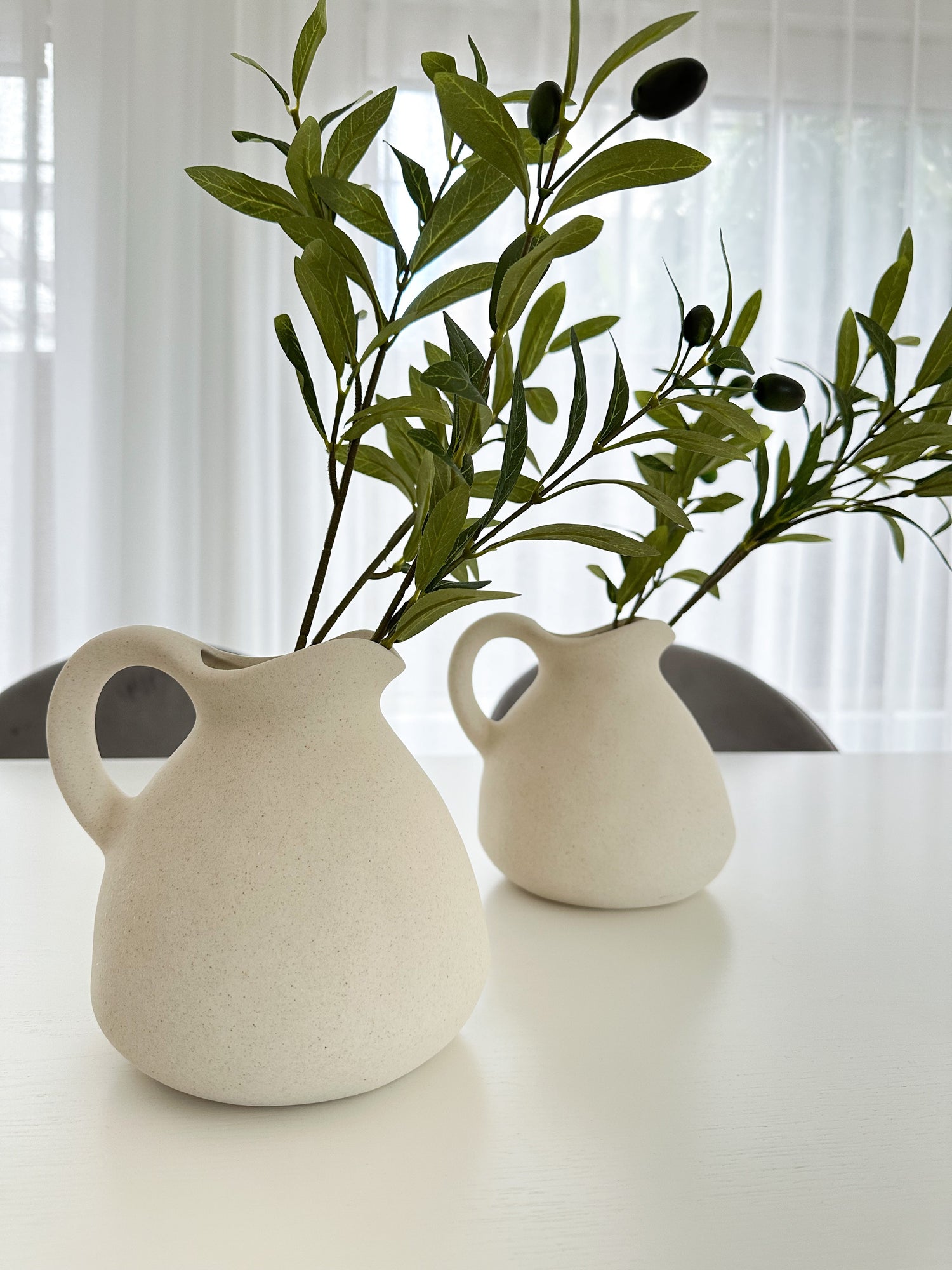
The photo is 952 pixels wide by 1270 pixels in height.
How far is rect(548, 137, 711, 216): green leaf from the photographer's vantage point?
358 mm

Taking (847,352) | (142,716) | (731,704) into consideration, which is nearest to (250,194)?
(847,352)

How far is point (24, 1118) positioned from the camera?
1.26 ft

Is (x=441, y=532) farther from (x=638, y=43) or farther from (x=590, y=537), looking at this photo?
(x=638, y=43)

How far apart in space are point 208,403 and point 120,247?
1.28 ft

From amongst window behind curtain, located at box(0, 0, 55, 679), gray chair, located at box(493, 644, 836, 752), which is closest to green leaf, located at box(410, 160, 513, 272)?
gray chair, located at box(493, 644, 836, 752)

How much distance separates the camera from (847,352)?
59 centimetres

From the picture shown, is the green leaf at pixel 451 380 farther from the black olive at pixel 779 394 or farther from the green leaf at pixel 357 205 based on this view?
the black olive at pixel 779 394

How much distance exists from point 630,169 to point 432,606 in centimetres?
17

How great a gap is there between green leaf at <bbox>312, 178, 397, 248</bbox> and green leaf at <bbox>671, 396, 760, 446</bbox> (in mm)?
129

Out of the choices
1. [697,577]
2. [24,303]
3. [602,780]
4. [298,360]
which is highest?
[24,303]

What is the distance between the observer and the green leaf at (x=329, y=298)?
39cm

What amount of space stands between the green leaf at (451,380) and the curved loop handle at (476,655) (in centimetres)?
25

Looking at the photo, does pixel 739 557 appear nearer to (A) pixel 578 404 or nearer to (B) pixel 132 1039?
(A) pixel 578 404

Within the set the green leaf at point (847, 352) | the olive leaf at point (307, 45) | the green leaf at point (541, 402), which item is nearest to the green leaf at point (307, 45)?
the olive leaf at point (307, 45)
